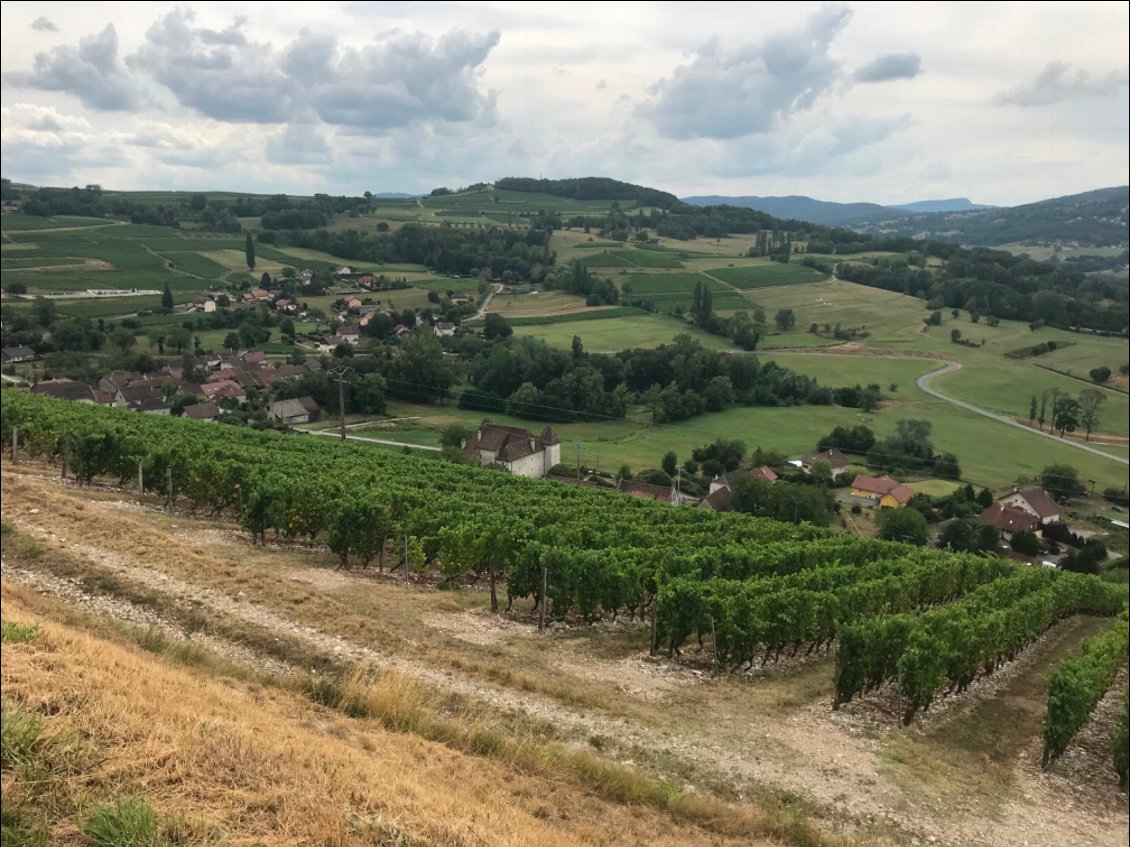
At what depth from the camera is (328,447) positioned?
3988 cm

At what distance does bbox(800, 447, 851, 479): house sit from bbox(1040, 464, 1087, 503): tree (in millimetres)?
15219

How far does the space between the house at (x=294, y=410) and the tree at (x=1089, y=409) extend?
73868mm

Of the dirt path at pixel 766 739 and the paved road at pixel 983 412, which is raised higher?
the dirt path at pixel 766 739

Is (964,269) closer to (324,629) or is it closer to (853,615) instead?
(853,615)

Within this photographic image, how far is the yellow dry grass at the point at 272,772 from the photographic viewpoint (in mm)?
6980

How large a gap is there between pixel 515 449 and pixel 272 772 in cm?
4724

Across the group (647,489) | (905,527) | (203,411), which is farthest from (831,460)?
(203,411)

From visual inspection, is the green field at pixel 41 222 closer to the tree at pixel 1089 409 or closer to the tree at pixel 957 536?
the tree at pixel 957 536

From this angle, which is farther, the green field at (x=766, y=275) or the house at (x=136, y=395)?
the green field at (x=766, y=275)

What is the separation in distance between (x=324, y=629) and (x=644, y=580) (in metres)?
8.40

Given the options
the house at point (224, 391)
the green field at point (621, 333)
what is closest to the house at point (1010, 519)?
the green field at point (621, 333)

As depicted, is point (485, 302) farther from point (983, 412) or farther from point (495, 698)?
point (495, 698)

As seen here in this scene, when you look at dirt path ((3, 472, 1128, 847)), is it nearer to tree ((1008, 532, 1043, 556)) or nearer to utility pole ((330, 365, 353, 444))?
utility pole ((330, 365, 353, 444))

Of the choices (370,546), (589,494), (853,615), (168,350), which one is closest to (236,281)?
(168,350)
